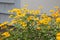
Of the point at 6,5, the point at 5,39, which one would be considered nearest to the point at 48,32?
the point at 5,39

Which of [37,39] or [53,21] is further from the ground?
[53,21]

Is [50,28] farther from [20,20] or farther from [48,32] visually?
[20,20]

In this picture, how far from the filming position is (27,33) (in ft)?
13.9

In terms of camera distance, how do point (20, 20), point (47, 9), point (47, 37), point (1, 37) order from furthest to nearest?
point (47, 9)
point (1, 37)
point (20, 20)
point (47, 37)

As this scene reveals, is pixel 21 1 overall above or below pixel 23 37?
above

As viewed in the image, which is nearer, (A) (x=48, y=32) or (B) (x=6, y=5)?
(A) (x=48, y=32)

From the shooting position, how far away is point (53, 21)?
174 inches

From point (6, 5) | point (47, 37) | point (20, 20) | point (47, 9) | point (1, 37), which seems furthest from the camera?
point (6, 5)

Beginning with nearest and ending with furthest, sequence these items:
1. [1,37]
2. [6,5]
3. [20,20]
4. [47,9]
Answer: [20,20], [1,37], [47,9], [6,5]

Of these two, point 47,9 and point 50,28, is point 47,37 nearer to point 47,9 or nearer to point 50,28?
point 50,28

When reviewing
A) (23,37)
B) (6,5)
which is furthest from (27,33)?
(6,5)

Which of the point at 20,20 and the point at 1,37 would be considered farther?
the point at 1,37

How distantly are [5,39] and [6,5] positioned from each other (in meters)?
1.75

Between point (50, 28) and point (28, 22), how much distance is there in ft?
1.51
